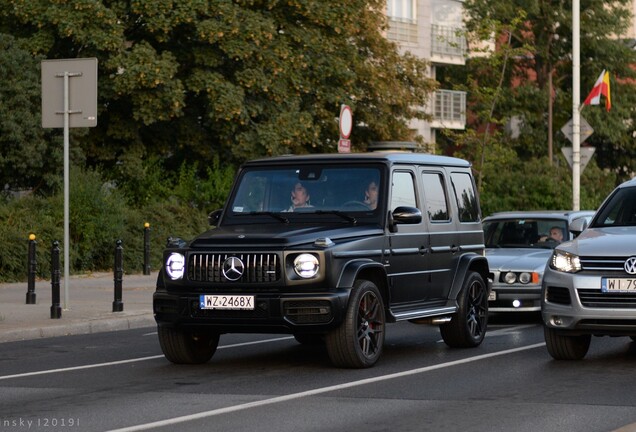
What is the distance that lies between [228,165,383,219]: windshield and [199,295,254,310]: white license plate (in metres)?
1.47

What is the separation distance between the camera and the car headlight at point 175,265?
13.0 m

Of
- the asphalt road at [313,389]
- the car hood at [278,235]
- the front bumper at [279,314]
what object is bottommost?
the asphalt road at [313,389]

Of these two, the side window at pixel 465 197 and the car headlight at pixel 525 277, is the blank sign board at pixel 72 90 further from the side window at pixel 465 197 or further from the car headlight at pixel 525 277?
the car headlight at pixel 525 277

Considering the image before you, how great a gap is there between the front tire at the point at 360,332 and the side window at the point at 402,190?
1.21 metres

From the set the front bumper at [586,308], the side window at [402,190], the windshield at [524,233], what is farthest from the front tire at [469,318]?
the windshield at [524,233]

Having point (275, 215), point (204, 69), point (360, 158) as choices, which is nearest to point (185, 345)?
point (275, 215)

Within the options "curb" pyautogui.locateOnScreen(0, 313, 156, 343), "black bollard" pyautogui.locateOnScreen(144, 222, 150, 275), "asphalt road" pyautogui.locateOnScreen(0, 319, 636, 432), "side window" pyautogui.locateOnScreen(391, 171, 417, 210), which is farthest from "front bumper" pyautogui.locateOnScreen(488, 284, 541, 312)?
"black bollard" pyautogui.locateOnScreen(144, 222, 150, 275)

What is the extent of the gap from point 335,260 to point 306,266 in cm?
27

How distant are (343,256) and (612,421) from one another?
3627 millimetres

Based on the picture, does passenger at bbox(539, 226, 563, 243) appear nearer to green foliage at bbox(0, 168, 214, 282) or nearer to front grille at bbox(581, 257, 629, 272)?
front grille at bbox(581, 257, 629, 272)

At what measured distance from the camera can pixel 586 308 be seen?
1310 cm

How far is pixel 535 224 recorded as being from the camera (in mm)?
19938

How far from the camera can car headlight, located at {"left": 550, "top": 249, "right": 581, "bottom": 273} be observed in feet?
43.6

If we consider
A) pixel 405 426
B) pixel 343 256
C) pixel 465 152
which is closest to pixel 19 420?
pixel 405 426
